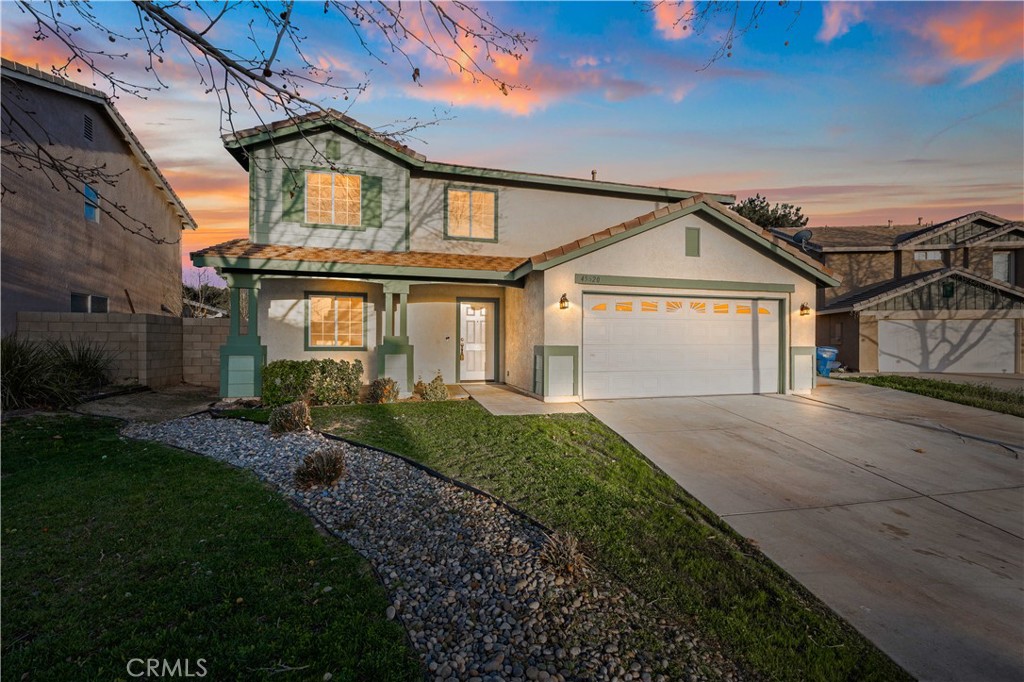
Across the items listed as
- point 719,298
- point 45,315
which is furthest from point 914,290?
point 45,315

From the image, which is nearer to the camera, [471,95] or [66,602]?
[66,602]

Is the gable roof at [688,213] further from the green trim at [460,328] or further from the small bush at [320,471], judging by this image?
the small bush at [320,471]

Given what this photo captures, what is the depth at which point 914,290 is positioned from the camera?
58.2ft

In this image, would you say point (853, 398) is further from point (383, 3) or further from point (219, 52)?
point (219, 52)

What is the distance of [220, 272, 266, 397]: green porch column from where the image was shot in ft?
→ 33.8

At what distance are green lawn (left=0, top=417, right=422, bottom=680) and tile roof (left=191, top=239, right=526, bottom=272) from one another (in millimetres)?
5855

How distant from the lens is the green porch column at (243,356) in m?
10.3

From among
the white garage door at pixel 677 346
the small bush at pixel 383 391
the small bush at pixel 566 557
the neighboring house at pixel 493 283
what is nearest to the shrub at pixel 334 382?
the small bush at pixel 383 391

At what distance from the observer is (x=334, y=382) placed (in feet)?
33.3

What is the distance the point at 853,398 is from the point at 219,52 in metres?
13.1

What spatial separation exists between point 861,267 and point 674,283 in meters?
17.8

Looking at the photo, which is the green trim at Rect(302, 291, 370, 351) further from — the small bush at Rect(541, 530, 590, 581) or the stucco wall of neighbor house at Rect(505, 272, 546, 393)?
the small bush at Rect(541, 530, 590, 581)

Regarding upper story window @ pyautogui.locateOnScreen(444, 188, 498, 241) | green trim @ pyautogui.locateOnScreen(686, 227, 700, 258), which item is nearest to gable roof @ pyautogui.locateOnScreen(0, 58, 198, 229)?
upper story window @ pyautogui.locateOnScreen(444, 188, 498, 241)

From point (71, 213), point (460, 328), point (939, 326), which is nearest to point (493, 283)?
point (460, 328)
